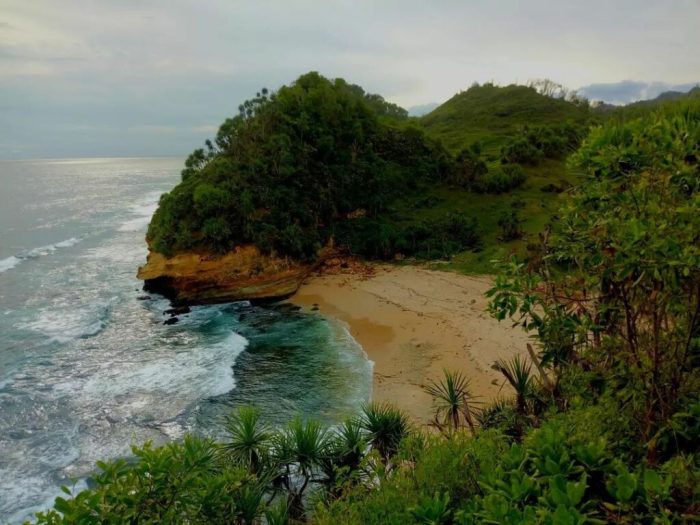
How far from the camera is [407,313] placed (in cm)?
2173

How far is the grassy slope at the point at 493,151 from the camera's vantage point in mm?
28844

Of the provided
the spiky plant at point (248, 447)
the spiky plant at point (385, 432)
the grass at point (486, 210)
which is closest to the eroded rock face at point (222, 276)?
the grass at point (486, 210)

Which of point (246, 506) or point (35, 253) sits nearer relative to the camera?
point (246, 506)

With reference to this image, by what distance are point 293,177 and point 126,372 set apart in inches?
649

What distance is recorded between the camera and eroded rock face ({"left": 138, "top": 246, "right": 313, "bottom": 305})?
25078 millimetres

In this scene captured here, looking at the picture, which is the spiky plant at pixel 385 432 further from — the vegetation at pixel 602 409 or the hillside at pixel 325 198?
the hillside at pixel 325 198

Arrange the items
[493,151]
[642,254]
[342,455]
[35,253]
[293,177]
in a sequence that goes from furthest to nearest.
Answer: [493,151], [35,253], [293,177], [342,455], [642,254]

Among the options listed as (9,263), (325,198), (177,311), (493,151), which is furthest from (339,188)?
(493,151)

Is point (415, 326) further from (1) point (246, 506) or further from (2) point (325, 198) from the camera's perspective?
(1) point (246, 506)

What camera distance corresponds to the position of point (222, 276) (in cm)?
2530

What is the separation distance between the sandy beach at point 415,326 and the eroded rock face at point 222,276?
1.88m

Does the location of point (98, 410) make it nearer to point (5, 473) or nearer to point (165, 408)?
point (165, 408)

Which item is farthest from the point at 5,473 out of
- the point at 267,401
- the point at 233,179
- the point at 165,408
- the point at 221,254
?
the point at 233,179

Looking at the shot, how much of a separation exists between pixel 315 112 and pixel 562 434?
31.9m
